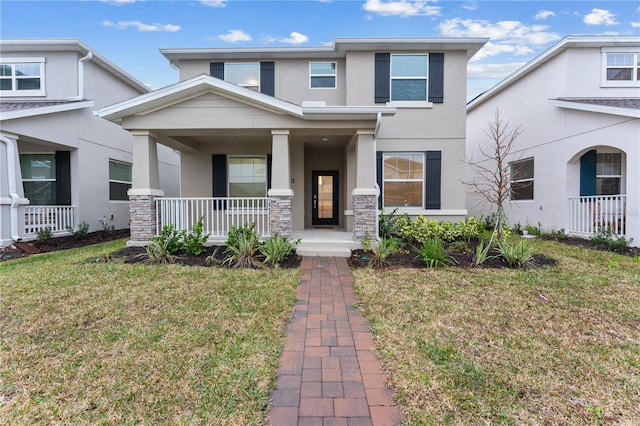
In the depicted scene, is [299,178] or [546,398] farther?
[299,178]

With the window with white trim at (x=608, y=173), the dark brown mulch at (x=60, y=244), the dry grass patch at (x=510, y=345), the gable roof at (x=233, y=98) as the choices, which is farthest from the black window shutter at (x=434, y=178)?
the dark brown mulch at (x=60, y=244)

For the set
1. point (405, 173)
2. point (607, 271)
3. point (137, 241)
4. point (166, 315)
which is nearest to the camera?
point (166, 315)

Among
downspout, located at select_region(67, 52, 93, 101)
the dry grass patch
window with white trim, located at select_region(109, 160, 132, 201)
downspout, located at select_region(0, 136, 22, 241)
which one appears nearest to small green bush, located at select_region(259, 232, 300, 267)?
the dry grass patch

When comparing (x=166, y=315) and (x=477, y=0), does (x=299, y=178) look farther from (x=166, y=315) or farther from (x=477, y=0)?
(x=477, y=0)

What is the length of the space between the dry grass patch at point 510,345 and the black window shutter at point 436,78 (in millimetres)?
6248

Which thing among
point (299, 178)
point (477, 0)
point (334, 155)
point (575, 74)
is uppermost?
point (477, 0)

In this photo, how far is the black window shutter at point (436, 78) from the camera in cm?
928

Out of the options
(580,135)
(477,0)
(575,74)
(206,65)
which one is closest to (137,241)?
(206,65)

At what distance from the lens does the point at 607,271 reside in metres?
5.56

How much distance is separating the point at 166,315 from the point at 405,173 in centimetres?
791

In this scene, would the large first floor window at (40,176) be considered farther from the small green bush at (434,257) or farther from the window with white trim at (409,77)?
the small green bush at (434,257)

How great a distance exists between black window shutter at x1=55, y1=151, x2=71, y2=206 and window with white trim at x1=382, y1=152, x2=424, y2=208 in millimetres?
10430

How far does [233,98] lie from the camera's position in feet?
23.7

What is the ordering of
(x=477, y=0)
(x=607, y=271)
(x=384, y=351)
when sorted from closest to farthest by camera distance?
1. (x=384, y=351)
2. (x=607, y=271)
3. (x=477, y=0)
